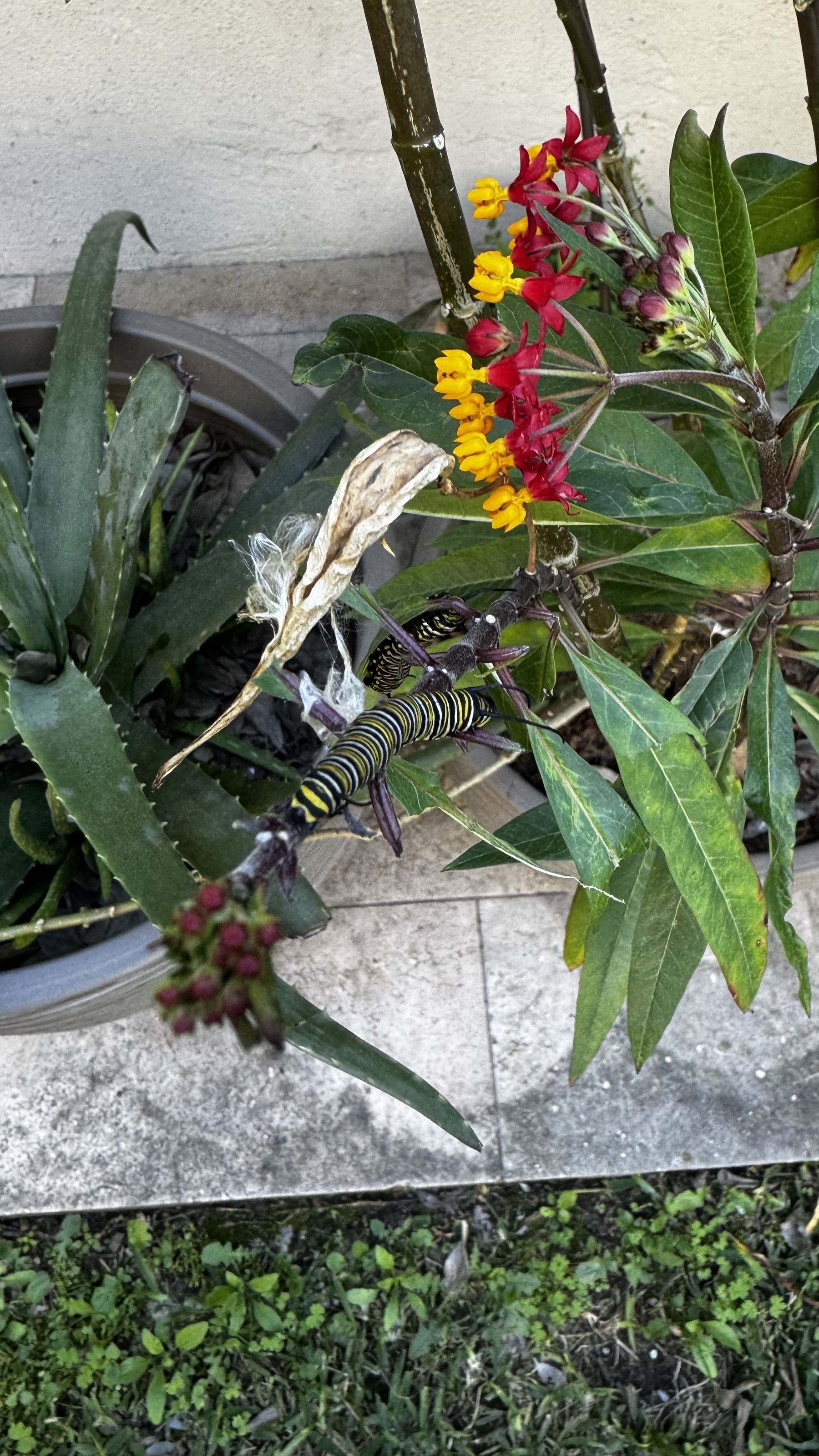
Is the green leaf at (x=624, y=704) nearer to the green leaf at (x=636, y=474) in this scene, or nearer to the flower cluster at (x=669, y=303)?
the green leaf at (x=636, y=474)

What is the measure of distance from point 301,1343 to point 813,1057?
771 mm

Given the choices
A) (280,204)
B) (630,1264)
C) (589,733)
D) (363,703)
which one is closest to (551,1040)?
(630,1264)

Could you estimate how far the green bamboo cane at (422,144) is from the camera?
2.52 ft

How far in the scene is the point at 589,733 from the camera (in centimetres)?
146

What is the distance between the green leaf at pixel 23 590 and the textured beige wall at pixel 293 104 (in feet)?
3.16

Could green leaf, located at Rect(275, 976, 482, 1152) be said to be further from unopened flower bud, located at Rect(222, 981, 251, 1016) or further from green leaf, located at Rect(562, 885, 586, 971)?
unopened flower bud, located at Rect(222, 981, 251, 1016)

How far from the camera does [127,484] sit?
108 centimetres

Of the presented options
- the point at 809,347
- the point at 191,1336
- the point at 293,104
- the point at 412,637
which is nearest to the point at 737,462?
the point at 809,347

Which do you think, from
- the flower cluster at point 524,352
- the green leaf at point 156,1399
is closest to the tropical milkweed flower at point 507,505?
the flower cluster at point 524,352

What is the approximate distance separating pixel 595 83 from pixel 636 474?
1.48 ft

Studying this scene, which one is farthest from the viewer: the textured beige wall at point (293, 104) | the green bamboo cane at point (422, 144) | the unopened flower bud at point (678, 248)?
the textured beige wall at point (293, 104)

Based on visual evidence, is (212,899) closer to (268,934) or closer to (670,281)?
(268,934)

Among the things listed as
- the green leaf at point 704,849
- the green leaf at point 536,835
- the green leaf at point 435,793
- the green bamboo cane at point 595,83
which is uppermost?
the green bamboo cane at point 595,83

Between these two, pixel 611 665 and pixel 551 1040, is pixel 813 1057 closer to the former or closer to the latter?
pixel 551 1040
